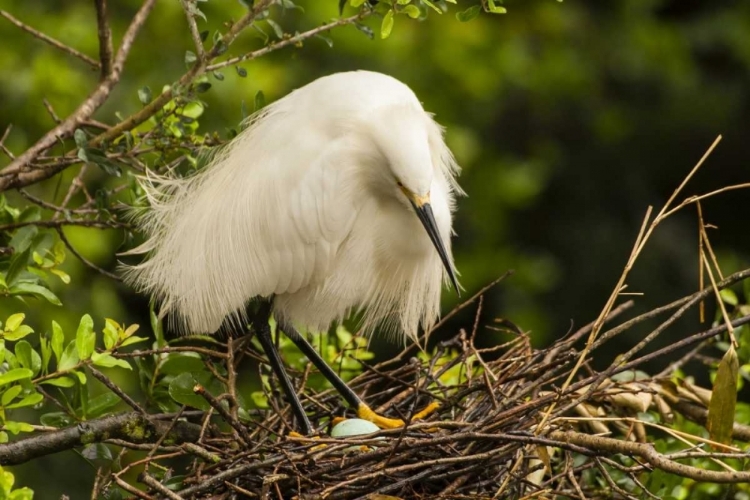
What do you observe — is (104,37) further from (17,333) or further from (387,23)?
(17,333)

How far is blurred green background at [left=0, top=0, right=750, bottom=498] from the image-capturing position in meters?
4.26

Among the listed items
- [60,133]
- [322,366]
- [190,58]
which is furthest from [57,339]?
[322,366]

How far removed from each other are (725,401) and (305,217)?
951 millimetres

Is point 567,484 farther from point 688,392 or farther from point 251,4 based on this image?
point 251,4

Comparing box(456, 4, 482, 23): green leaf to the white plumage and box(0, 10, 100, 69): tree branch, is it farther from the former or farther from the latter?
box(0, 10, 100, 69): tree branch

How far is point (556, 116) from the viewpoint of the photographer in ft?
19.4

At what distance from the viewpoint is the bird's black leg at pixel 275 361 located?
7.93 feet

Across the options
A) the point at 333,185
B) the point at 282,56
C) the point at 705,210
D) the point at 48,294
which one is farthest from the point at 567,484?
the point at 705,210

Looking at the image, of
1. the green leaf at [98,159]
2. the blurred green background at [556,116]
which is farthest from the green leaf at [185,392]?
the blurred green background at [556,116]

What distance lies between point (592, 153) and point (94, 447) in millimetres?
4090

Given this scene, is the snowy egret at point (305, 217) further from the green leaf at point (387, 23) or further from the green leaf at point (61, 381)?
the green leaf at point (61, 381)

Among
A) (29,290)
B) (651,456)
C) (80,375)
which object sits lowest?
(651,456)

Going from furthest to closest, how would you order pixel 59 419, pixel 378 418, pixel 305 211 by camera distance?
pixel 378 418
pixel 305 211
pixel 59 419

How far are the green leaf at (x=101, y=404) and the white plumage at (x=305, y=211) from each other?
45 cm
